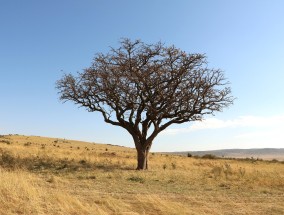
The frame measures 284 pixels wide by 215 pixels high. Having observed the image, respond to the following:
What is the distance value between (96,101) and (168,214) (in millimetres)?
19256

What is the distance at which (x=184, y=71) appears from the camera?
2734 cm

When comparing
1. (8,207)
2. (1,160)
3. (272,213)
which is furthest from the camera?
(1,160)

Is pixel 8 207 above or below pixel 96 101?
below

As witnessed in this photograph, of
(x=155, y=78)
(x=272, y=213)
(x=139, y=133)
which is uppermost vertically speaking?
(x=155, y=78)

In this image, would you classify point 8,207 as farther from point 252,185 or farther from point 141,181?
point 252,185

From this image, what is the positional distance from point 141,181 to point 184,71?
1072 centimetres

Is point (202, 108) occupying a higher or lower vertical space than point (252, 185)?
higher

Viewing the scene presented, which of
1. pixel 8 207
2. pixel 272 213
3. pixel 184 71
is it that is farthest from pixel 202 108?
pixel 8 207

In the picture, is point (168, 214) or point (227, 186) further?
point (227, 186)

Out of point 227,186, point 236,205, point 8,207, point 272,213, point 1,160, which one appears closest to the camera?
point 8,207

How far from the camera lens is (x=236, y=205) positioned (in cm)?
1252

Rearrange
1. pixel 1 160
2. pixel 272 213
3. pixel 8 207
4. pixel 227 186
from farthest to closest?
pixel 1 160 → pixel 227 186 → pixel 272 213 → pixel 8 207

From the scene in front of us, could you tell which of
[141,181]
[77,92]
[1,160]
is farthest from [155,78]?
[1,160]

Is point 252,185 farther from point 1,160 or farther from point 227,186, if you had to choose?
point 1,160
